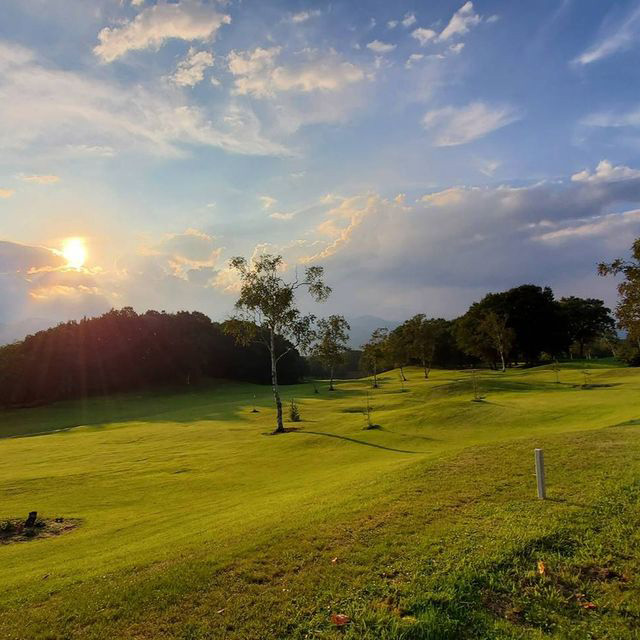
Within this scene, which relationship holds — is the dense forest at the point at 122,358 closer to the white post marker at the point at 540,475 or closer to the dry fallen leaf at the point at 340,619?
the white post marker at the point at 540,475

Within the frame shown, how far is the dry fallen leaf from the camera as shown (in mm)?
6492

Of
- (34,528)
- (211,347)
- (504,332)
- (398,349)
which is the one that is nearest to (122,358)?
(211,347)

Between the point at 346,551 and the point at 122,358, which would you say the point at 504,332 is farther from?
the point at 346,551

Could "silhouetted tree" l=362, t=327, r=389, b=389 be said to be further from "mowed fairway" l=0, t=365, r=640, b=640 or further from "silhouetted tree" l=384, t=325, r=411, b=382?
"mowed fairway" l=0, t=365, r=640, b=640

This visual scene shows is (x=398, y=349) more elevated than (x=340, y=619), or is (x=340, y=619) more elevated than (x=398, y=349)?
(x=398, y=349)

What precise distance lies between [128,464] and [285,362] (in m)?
88.5

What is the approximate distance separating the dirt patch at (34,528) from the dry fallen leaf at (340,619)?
11548 millimetres

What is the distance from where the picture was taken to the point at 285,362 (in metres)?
116

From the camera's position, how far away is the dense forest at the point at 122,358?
78.9 metres

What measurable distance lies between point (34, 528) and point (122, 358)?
82.3 m

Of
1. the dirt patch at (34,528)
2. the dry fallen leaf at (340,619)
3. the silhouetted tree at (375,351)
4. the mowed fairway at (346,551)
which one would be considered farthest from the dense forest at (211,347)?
the dry fallen leaf at (340,619)

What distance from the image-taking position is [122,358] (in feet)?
302

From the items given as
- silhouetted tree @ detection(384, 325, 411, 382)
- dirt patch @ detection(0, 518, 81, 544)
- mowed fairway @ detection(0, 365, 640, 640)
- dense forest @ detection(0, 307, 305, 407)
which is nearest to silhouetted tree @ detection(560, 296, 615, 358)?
silhouetted tree @ detection(384, 325, 411, 382)

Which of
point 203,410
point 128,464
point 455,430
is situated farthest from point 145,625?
point 203,410
